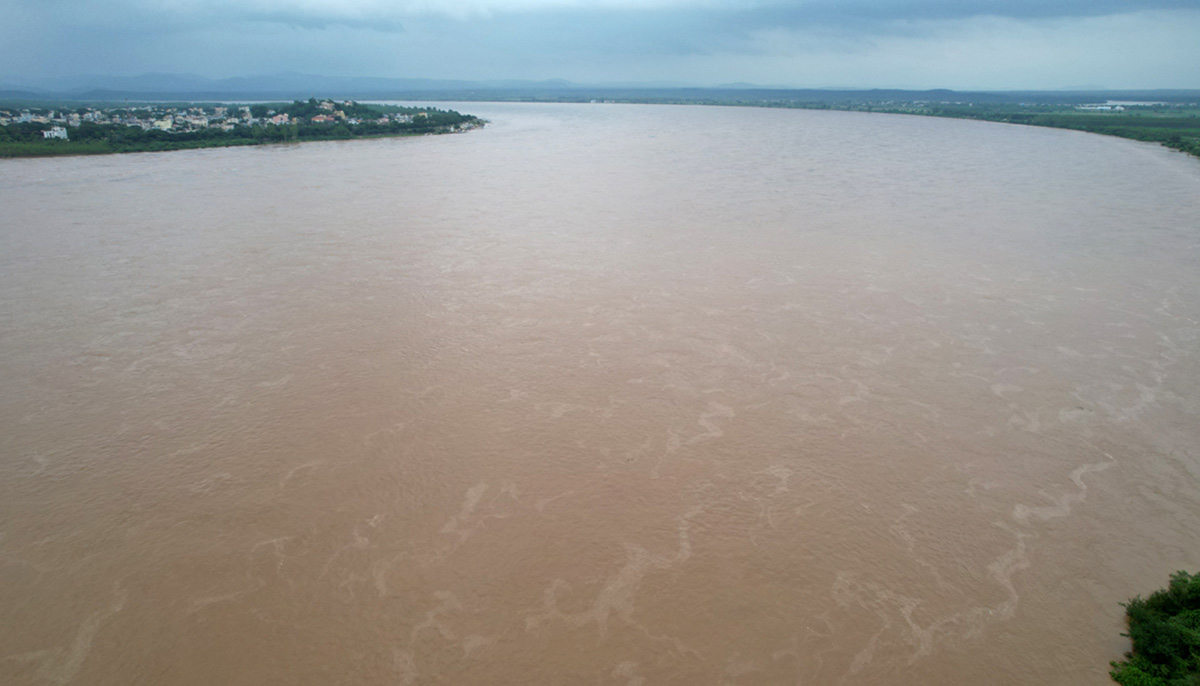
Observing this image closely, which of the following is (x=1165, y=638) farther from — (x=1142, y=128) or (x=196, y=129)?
(x=1142, y=128)

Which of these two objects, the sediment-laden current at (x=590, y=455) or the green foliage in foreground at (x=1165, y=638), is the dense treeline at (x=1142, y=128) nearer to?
the sediment-laden current at (x=590, y=455)

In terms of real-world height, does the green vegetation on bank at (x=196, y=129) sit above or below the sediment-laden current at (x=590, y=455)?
above

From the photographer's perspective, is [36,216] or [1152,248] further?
[36,216]

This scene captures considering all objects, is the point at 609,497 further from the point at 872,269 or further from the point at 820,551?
the point at 872,269

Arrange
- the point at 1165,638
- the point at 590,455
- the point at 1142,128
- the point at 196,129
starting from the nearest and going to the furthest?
the point at 1165,638, the point at 590,455, the point at 196,129, the point at 1142,128

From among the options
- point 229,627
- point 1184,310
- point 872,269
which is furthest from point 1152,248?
point 229,627

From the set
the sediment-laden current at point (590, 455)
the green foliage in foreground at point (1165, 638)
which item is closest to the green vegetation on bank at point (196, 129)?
the sediment-laden current at point (590, 455)

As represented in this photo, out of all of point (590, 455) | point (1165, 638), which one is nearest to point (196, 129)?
point (590, 455)
